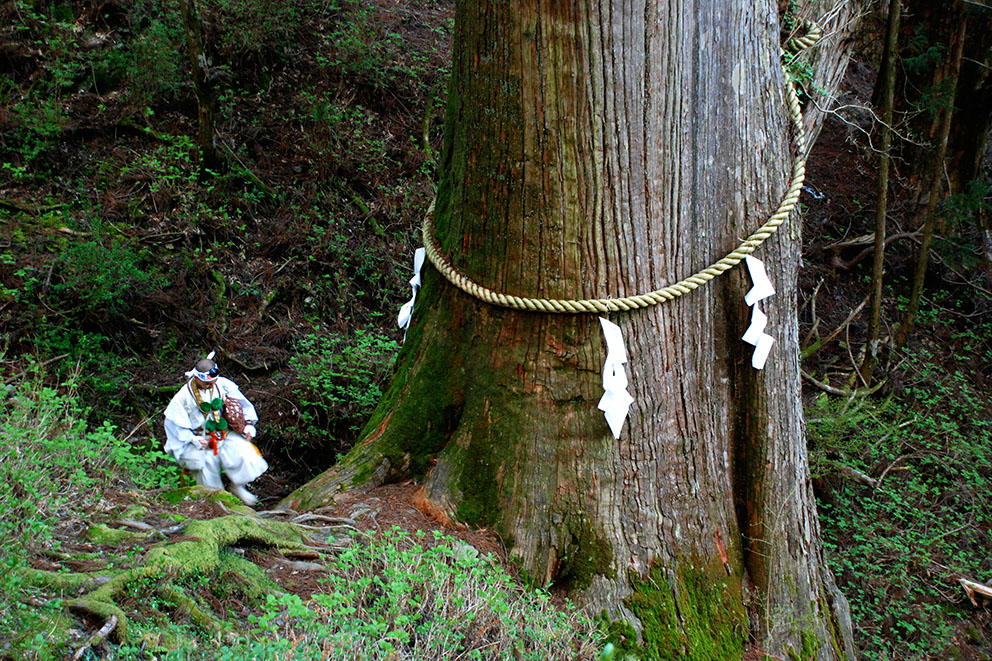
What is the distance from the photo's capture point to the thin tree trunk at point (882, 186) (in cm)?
632

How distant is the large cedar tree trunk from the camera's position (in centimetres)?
307

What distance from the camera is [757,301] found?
3.33 meters

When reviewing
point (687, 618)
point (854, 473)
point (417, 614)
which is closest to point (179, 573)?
point (417, 614)

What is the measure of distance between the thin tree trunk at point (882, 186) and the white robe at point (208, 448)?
5.45 metres

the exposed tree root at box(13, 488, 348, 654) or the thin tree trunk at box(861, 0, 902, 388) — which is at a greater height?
the thin tree trunk at box(861, 0, 902, 388)

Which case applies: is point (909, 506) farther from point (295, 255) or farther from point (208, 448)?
point (295, 255)

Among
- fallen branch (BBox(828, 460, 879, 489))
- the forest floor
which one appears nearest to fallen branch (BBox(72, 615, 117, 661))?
the forest floor

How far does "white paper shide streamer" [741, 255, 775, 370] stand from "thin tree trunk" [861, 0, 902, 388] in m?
3.43

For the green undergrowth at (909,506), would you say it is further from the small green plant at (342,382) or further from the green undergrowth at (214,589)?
the small green plant at (342,382)

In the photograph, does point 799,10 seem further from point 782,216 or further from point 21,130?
point 21,130

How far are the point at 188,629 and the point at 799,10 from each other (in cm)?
382

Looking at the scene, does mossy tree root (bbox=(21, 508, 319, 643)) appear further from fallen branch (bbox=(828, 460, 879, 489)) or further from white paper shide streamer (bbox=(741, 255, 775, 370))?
fallen branch (bbox=(828, 460, 879, 489))

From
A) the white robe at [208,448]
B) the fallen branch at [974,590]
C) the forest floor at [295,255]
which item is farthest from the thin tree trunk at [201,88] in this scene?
the fallen branch at [974,590]

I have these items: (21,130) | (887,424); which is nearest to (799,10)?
(887,424)
